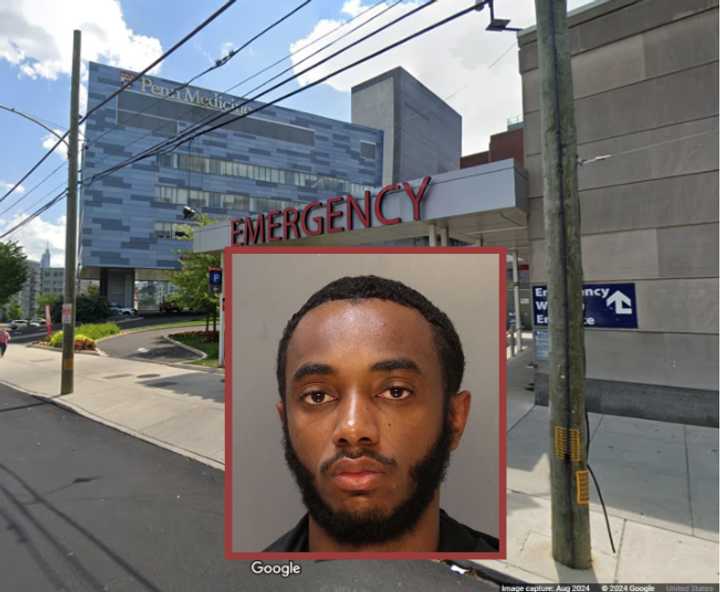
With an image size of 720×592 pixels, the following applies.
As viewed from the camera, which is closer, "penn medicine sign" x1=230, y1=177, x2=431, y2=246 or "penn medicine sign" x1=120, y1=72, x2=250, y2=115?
"penn medicine sign" x1=230, y1=177, x2=431, y2=246

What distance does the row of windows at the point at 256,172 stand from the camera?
5200 cm

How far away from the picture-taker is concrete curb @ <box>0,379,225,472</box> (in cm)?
617

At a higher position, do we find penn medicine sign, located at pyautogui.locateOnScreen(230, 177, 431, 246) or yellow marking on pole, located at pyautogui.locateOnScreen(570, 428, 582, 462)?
penn medicine sign, located at pyautogui.locateOnScreen(230, 177, 431, 246)

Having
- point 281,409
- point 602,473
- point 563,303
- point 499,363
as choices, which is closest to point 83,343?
point 281,409

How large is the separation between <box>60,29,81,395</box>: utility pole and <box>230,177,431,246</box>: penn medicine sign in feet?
14.7

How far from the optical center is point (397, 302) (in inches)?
93.4

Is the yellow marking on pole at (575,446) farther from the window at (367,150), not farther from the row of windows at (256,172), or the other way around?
the window at (367,150)

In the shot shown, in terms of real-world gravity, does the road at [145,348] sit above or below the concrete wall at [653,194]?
below

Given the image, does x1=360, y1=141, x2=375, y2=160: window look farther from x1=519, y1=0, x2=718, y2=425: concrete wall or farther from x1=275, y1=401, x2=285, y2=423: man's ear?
x1=275, y1=401, x2=285, y2=423: man's ear

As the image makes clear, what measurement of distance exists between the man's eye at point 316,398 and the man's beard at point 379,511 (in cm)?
29

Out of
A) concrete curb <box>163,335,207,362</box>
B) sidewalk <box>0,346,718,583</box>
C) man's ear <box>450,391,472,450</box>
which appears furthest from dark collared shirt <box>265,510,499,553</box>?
concrete curb <box>163,335,207,362</box>

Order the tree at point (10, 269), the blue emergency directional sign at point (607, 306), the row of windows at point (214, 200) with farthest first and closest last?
the row of windows at point (214, 200) → the tree at point (10, 269) → the blue emergency directional sign at point (607, 306)

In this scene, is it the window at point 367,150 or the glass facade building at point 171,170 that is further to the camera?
the window at point 367,150

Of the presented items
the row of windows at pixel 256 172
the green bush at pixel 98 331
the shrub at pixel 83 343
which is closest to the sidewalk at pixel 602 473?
the shrub at pixel 83 343
